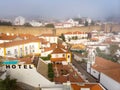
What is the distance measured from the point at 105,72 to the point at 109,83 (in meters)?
0.32

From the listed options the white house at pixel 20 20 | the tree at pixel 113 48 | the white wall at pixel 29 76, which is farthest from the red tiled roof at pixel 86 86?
the tree at pixel 113 48

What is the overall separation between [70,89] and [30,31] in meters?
4.23

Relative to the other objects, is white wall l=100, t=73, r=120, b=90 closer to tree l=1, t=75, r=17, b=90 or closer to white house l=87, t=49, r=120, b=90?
white house l=87, t=49, r=120, b=90

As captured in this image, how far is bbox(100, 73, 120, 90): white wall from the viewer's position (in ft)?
11.7

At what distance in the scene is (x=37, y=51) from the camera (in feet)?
15.3

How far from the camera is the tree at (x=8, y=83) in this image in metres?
2.86

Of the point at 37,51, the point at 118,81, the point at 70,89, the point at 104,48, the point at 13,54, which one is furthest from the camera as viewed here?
the point at 104,48

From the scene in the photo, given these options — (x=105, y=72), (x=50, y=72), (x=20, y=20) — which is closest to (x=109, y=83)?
(x=105, y=72)

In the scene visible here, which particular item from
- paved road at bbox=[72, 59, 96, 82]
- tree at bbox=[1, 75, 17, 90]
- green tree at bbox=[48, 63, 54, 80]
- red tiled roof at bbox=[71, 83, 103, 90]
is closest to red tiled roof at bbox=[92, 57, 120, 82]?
paved road at bbox=[72, 59, 96, 82]

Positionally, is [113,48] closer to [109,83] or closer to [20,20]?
[20,20]

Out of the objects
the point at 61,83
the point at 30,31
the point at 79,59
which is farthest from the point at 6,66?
the point at 30,31

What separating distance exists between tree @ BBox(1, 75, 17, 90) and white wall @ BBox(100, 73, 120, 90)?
55.4 inches

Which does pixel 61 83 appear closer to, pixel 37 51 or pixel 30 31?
pixel 37 51

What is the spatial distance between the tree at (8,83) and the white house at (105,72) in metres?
1.42
